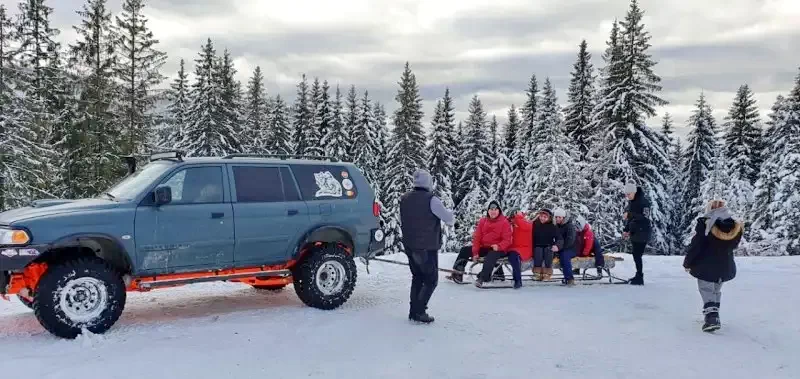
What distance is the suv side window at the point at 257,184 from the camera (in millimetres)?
7816

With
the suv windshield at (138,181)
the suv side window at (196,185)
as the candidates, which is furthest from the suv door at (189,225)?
the suv windshield at (138,181)

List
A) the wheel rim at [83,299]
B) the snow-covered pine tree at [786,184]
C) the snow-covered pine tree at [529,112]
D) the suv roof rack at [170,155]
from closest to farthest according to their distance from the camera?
the wheel rim at [83,299]
the suv roof rack at [170,155]
the snow-covered pine tree at [786,184]
the snow-covered pine tree at [529,112]

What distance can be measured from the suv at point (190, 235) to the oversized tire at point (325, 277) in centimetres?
1

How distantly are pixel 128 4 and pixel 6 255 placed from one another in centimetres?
2478

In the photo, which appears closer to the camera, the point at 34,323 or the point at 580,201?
the point at 34,323

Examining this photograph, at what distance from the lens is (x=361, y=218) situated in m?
8.62

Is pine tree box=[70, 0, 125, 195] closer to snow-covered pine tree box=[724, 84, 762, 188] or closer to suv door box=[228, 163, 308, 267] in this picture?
suv door box=[228, 163, 308, 267]

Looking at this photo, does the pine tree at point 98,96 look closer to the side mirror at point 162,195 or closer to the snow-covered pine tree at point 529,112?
the side mirror at point 162,195

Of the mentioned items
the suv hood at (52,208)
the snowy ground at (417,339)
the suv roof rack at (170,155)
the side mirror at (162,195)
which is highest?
the suv roof rack at (170,155)

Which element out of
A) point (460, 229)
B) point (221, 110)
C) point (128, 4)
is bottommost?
point (460, 229)

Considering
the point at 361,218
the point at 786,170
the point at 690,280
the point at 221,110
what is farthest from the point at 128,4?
the point at 786,170

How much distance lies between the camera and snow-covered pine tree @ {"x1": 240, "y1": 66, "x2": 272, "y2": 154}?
45.4m

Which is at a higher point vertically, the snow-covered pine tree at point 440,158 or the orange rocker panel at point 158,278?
the snow-covered pine tree at point 440,158

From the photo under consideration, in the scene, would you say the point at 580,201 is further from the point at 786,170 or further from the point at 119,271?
the point at 119,271
